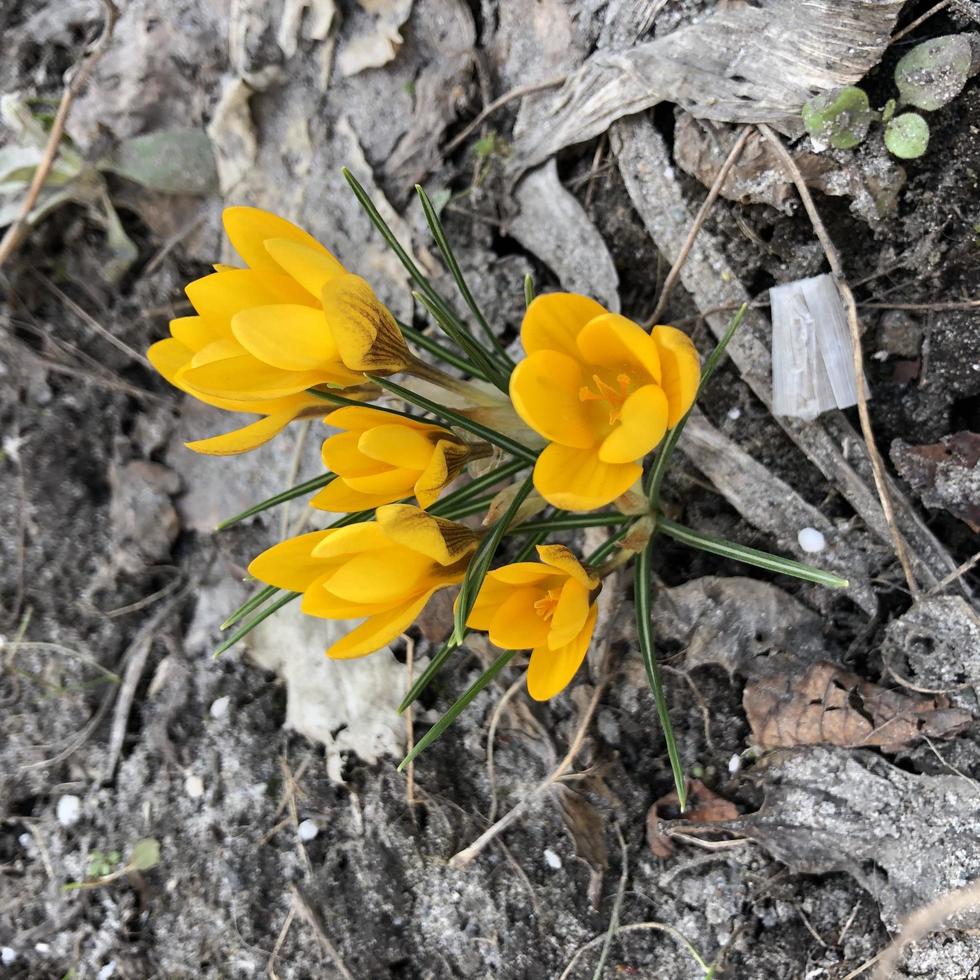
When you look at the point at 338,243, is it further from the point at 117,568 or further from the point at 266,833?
the point at 266,833

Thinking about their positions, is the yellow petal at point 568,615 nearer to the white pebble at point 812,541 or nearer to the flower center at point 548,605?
the flower center at point 548,605

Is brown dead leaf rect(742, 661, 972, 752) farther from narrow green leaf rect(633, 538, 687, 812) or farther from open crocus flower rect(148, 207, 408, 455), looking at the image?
open crocus flower rect(148, 207, 408, 455)

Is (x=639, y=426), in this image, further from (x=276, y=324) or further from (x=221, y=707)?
(x=221, y=707)

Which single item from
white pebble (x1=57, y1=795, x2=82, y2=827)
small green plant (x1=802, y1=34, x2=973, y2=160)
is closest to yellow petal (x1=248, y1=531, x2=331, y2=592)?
small green plant (x1=802, y1=34, x2=973, y2=160)

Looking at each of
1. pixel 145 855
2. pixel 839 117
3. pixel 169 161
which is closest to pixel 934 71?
pixel 839 117

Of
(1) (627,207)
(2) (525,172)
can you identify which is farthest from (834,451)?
(2) (525,172)
